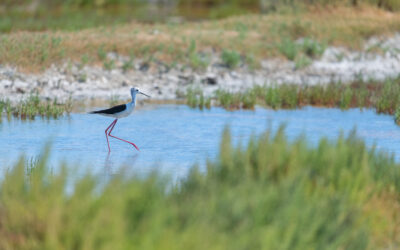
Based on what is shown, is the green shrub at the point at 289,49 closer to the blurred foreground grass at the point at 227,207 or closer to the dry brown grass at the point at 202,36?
the dry brown grass at the point at 202,36

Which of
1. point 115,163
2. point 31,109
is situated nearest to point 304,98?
point 31,109

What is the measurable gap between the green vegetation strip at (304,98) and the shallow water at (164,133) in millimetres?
311

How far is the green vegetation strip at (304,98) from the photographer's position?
16.6 metres

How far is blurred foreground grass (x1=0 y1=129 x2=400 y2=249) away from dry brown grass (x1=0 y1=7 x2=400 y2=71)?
1223 cm

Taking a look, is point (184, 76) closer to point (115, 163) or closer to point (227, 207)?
point (115, 163)

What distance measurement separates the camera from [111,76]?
1938 cm

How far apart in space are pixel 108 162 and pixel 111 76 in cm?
869

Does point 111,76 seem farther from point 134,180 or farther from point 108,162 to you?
point 134,180

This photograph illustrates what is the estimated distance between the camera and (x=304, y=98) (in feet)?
57.5

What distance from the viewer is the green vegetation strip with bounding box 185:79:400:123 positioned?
16.6 metres

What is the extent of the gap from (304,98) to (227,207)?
1215 centimetres

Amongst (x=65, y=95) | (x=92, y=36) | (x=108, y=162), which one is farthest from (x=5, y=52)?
(x=108, y=162)

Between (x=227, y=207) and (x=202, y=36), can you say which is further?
(x=202, y=36)

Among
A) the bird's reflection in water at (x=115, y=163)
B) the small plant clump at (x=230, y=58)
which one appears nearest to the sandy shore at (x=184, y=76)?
the small plant clump at (x=230, y=58)
